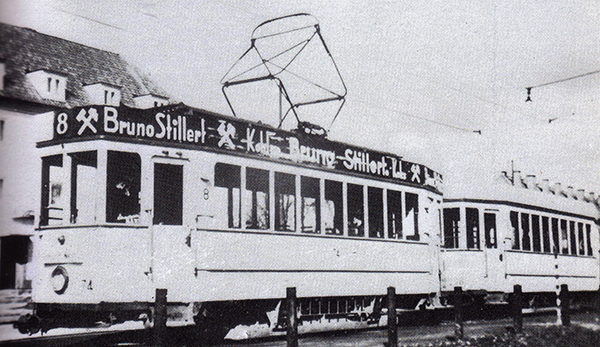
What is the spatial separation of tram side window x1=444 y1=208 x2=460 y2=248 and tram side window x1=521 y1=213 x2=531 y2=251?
2273 mm

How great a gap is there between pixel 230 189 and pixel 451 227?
27.5 feet

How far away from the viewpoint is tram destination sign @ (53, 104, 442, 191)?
8.92 meters

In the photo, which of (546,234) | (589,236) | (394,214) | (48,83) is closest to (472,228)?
(546,234)

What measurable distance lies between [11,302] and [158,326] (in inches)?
473

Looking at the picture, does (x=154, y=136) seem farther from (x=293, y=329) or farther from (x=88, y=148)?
(x=293, y=329)

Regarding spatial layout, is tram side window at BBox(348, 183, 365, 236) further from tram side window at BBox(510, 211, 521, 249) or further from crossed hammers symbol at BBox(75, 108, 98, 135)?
tram side window at BBox(510, 211, 521, 249)

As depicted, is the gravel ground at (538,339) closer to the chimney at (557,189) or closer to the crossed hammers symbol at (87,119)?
the crossed hammers symbol at (87,119)

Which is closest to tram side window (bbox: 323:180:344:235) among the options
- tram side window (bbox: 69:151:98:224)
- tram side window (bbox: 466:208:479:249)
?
tram side window (bbox: 69:151:98:224)

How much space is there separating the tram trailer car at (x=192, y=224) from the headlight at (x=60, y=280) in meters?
0.02

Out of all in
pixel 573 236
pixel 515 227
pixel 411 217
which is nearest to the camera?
→ pixel 411 217

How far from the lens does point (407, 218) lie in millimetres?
13672

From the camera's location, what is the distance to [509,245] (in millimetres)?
17250

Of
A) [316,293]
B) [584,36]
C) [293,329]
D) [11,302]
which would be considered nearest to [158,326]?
[293,329]

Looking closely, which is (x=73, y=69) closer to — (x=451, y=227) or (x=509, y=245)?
(x=451, y=227)
